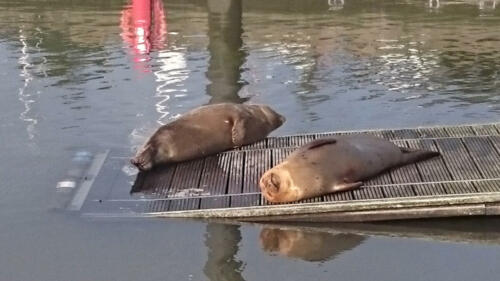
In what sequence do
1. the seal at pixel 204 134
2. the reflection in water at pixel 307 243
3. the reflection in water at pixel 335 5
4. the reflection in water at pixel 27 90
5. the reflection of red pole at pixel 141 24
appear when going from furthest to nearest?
the reflection in water at pixel 335 5 → the reflection of red pole at pixel 141 24 → the reflection in water at pixel 27 90 → the seal at pixel 204 134 → the reflection in water at pixel 307 243

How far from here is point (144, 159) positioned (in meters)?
7.16

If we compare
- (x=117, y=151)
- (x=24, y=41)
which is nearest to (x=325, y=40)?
(x=24, y=41)

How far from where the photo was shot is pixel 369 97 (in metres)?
9.98

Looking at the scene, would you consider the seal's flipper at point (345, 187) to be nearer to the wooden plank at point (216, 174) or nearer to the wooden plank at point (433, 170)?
the wooden plank at point (433, 170)

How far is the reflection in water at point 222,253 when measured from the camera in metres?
5.43

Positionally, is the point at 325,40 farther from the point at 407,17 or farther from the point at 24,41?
the point at 24,41

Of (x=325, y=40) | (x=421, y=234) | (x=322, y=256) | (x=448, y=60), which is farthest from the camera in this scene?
(x=325, y=40)

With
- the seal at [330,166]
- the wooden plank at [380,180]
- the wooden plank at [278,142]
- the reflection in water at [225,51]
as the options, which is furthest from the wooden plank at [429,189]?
the reflection in water at [225,51]

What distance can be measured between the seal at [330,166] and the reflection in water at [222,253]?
0.49 metres

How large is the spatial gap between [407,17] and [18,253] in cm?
1175

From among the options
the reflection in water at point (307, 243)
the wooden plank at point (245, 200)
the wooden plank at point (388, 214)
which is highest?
the wooden plank at point (245, 200)

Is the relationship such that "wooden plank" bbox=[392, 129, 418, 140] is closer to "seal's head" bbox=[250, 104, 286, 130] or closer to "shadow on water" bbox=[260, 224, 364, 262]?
"seal's head" bbox=[250, 104, 286, 130]

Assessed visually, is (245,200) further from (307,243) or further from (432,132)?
(432,132)

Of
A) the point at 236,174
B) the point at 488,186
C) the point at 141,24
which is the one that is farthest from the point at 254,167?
the point at 141,24
